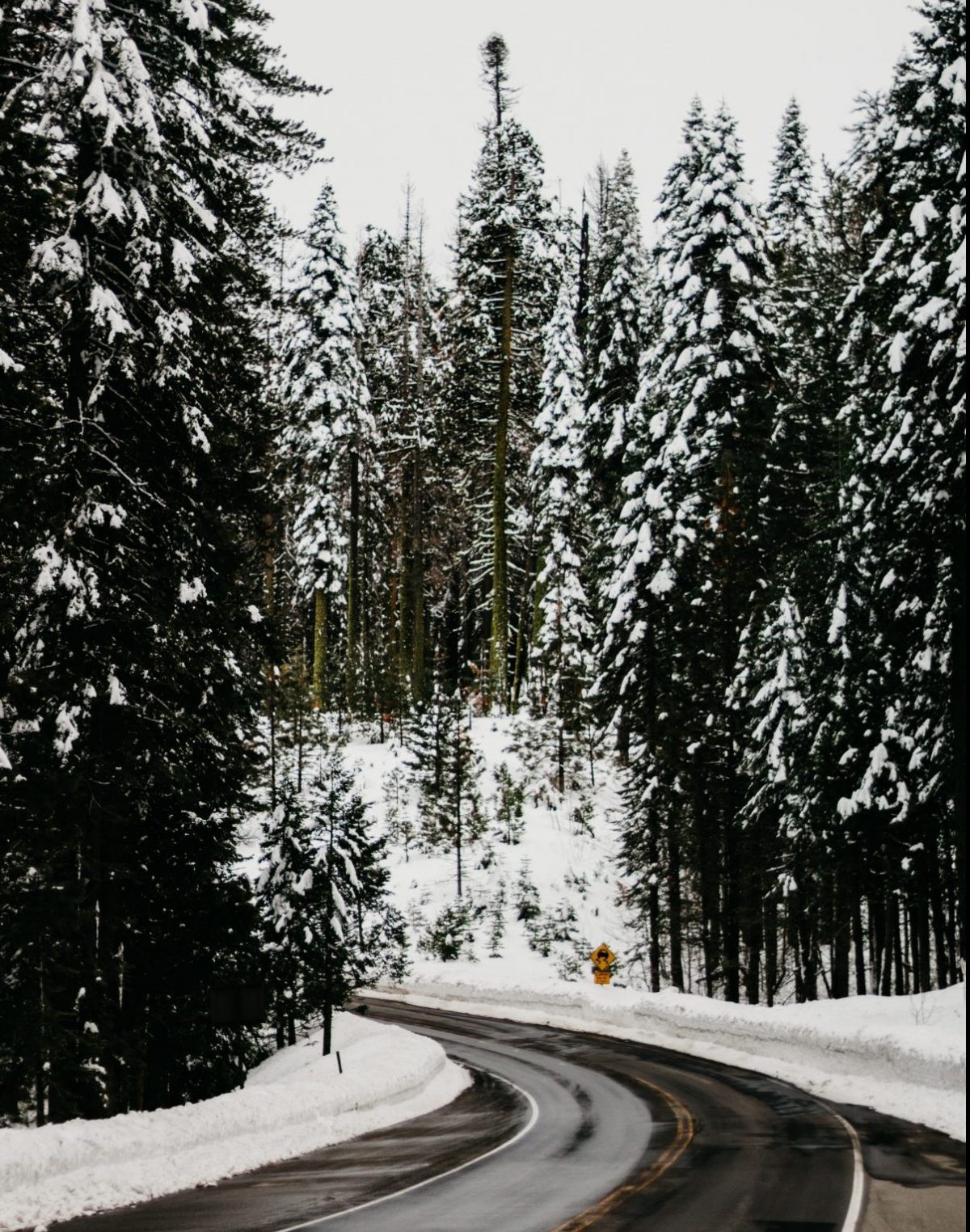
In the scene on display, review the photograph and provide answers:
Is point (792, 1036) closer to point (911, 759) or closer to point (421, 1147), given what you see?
point (911, 759)

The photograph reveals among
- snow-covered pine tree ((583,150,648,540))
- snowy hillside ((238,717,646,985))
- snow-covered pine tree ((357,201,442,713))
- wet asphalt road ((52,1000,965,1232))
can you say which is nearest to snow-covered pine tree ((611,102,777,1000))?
snowy hillside ((238,717,646,985))

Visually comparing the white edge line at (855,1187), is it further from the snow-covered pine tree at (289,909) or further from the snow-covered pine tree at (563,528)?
the snow-covered pine tree at (563,528)

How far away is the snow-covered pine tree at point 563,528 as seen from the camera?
46.5 meters

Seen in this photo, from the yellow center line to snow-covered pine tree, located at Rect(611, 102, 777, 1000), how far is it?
44.4ft

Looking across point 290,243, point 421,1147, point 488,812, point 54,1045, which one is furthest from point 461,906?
point 290,243

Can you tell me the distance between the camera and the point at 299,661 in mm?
48812

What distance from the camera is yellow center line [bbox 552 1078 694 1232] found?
10.8 metres

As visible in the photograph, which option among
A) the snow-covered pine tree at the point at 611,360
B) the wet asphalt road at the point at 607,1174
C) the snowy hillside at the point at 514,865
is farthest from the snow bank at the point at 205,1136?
the snow-covered pine tree at the point at 611,360

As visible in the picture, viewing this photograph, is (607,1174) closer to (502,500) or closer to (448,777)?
(448,777)

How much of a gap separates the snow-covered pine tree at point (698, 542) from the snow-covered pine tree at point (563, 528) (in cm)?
1029

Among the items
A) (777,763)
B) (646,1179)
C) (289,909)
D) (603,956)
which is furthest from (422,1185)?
(603,956)

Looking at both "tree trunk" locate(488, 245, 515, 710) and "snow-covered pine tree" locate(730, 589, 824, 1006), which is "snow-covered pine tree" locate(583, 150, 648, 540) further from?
"snow-covered pine tree" locate(730, 589, 824, 1006)

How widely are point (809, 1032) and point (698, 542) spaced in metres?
14.2

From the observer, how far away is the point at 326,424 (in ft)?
157
